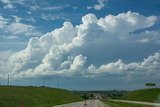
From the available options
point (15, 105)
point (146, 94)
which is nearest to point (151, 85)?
point (146, 94)

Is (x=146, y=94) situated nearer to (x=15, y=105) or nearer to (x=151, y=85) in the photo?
(x=151, y=85)

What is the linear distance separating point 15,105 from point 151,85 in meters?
125

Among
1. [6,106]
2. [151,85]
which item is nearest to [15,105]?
[6,106]

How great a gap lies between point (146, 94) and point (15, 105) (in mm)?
100936

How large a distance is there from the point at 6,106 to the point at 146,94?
4163 inches

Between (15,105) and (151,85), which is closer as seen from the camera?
(15,105)

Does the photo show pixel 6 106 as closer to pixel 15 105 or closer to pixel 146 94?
pixel 15 105

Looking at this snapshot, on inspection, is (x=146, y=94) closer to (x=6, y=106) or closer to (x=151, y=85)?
(x=151, y=85)

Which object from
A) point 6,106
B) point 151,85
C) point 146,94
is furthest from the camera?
point 151,85

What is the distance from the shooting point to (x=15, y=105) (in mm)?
81688

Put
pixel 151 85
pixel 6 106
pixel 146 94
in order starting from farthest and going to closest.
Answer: pixel 151 85 < pixel 146 94 < pixel 6 106

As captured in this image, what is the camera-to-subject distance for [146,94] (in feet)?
566

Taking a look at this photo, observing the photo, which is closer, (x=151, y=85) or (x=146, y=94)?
(x=146, y=94)
